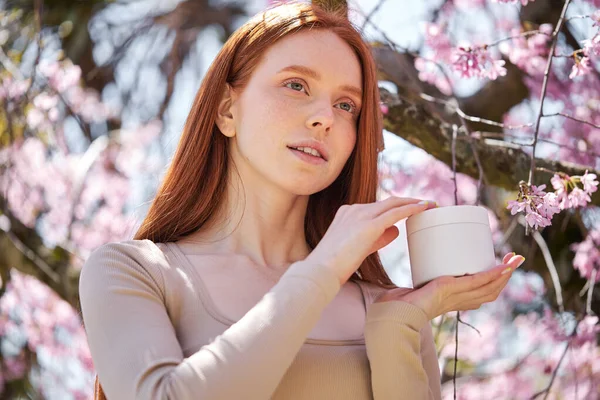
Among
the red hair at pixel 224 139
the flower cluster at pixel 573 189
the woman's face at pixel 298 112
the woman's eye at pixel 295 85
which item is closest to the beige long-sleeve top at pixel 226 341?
the red hair at pixel 224 139

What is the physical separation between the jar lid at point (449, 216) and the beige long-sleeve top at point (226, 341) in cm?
13

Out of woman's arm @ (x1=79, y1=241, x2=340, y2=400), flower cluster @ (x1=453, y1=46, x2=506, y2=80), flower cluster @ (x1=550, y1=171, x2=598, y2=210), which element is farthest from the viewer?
flower cluster @ (x1=453, y1=46, x2=506, y2=80)

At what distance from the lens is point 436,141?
86.8 inches

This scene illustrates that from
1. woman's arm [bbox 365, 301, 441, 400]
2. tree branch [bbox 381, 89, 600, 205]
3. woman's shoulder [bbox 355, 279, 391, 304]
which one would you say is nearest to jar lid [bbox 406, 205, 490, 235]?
woman's arm [bbox 365, 301, 441, 400]

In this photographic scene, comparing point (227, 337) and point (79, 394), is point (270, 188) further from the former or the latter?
point (79, 394)

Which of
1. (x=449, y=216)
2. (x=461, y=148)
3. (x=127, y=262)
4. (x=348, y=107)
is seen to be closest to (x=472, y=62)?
(x=461, y=148)

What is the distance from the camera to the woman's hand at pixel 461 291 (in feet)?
4.46

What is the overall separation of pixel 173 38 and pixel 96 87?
55 cm

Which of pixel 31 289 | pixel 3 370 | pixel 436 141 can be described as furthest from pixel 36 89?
pixel 436 141

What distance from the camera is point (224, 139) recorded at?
5.44 feet

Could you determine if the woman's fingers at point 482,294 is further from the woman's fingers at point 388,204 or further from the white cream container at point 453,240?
the woman's fingers at point 388,204

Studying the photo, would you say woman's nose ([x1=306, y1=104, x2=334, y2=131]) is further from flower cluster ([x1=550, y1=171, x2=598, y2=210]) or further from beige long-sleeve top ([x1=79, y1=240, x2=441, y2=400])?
flower cluster ([x1=550, y1=171, x2=598, y2=210])

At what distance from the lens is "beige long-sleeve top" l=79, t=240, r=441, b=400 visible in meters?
1.18

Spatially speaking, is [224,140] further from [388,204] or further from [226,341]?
[226,341]
